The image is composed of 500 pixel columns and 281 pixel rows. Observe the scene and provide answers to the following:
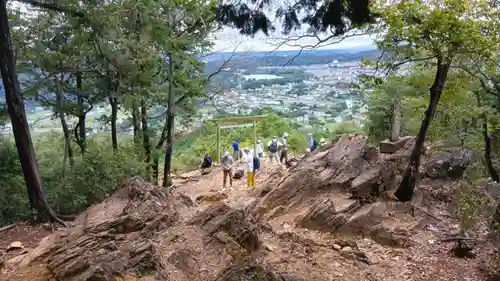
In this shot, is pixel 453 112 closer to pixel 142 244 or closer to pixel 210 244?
pixel 210 244

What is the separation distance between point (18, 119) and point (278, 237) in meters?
5.15

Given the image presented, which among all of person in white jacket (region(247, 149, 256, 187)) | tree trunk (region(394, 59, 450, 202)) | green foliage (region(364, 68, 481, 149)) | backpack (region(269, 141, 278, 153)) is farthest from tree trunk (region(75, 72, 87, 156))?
tree trunk (region(394, 59, 450, 202))

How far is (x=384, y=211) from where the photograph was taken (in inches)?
320

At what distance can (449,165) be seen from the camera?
33.1ft

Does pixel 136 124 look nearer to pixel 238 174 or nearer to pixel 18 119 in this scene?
pixel 238 174

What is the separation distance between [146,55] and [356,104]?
1311 centimetres

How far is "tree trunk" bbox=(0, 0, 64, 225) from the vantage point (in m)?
7.01

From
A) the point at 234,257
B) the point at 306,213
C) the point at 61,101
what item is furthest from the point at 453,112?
the point at 61,101

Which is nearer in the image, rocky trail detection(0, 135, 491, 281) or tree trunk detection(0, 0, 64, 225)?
rocky trail detection(0, 135, 491, 281)

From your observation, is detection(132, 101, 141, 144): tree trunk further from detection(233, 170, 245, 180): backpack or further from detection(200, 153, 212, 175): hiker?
detection(233, 170, 245, 180): backpack

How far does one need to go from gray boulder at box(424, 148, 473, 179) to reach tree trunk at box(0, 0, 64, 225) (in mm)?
8521

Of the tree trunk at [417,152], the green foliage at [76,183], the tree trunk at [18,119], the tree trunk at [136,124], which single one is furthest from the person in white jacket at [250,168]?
the tree trunk at [18,119]

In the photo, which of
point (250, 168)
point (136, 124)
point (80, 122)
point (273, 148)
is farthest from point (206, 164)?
point (80, 122)

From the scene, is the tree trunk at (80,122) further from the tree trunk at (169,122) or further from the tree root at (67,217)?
the tree root at (67,217)
